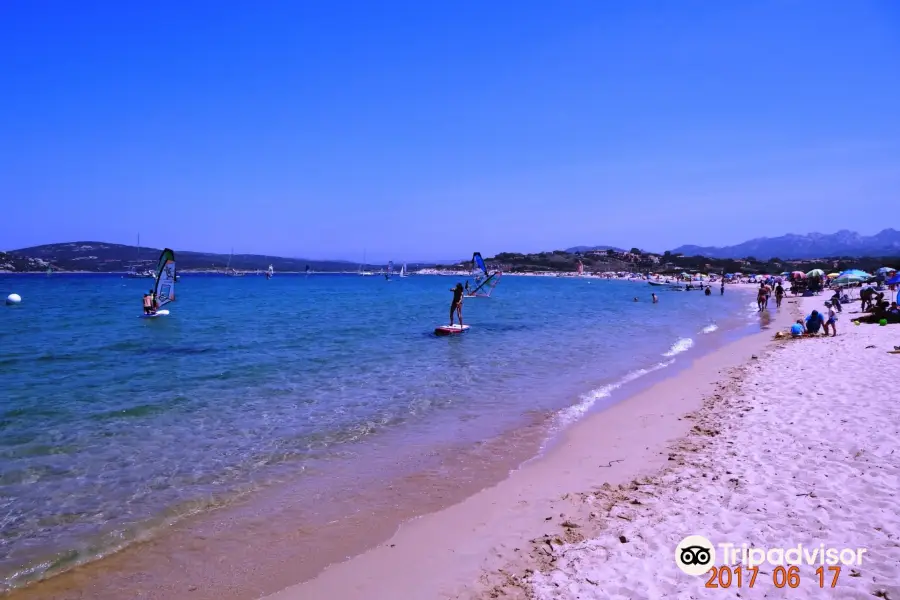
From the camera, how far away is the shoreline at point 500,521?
416 cm

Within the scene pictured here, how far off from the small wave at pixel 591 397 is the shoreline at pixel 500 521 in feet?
0.86

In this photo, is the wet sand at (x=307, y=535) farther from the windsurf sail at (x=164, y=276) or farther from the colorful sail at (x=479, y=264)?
the colorful sail at (x=479, y=264)

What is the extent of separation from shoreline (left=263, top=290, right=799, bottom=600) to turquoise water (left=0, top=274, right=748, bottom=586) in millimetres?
1499

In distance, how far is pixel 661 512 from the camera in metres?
4.77

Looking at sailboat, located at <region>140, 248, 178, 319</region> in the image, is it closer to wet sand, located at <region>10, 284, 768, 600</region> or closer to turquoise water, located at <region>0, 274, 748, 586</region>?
turquoise water, located at <region>0, 274, 748, 586</region>

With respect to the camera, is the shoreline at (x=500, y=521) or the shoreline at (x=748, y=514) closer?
the shoreline at (x=748, y=514)

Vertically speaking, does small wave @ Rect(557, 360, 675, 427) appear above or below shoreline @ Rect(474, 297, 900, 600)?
below

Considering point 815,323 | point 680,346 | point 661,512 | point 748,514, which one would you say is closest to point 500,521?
point 661,512

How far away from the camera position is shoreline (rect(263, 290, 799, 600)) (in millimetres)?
4156

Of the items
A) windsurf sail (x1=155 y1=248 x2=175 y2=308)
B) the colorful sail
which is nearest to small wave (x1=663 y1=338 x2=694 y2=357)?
the colorful sail

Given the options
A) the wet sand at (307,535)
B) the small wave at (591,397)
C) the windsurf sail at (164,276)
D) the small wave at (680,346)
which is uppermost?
the windsurf sail at (164,276)

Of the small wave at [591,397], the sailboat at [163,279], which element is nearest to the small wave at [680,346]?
the small wave at [591,397]

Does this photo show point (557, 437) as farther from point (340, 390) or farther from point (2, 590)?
point (2, 590)

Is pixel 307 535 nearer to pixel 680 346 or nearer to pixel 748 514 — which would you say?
pixel 748 514
